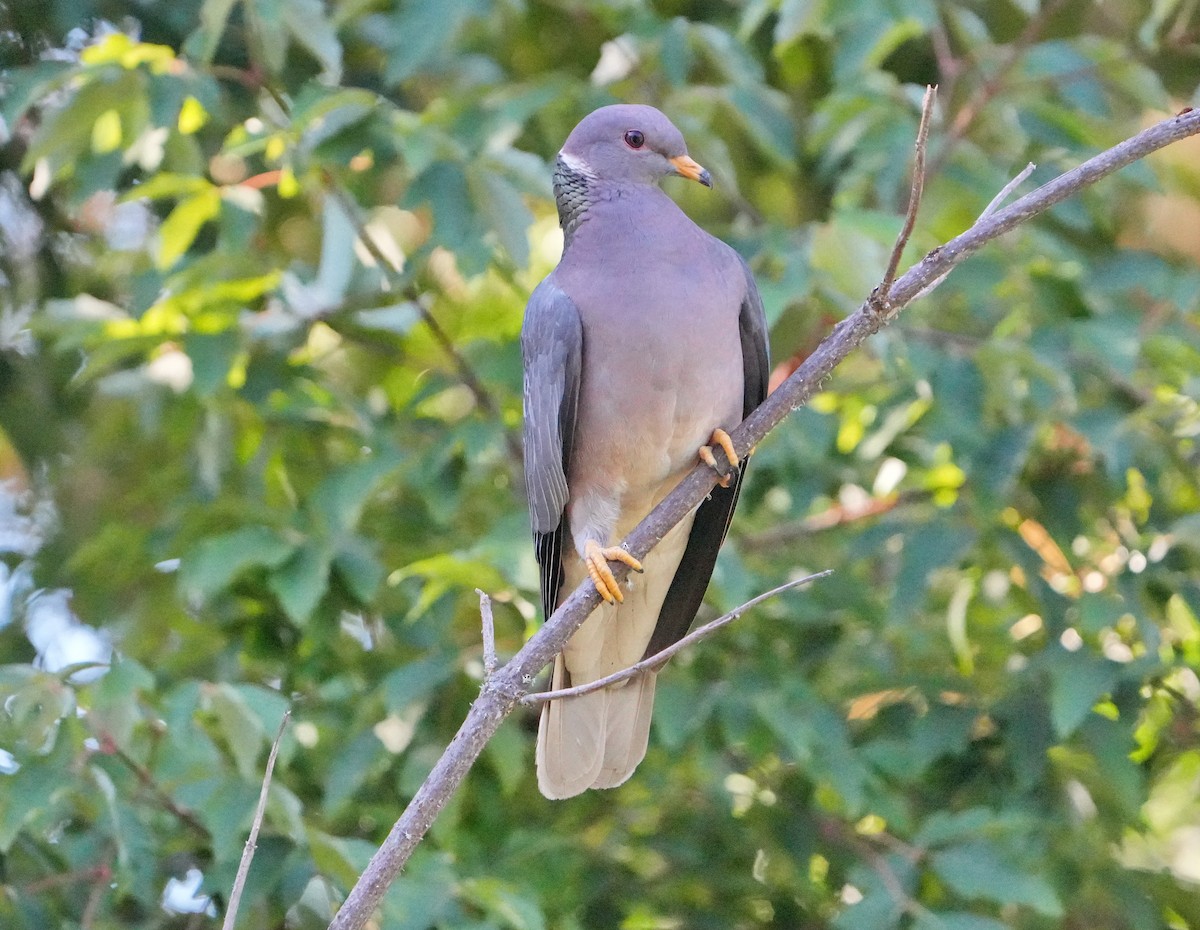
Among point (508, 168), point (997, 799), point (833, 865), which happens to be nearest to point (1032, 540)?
point (997, 799)

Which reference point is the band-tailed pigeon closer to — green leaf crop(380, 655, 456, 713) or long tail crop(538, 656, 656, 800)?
long tail crop(538, 656, 656, 800)

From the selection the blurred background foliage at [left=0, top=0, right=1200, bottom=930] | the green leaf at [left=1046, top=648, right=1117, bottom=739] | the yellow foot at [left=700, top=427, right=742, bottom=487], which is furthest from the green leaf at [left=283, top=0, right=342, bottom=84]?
the green leaf at [left=1046, top=648, right=1117, bottom=739]

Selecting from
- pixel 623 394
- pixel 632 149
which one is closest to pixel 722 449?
pixel 623 394

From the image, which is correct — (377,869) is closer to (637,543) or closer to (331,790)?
(637,543)

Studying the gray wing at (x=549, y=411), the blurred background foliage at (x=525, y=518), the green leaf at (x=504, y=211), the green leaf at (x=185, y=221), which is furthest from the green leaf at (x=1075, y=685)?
the green leaf at (x=185, y=221)

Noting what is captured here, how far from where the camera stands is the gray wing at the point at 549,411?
120 inches

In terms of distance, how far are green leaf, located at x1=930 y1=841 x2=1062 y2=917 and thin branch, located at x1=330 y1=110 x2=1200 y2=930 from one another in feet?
3.63

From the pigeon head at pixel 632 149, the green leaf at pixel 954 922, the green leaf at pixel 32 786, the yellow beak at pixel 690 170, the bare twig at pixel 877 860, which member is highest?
the pigeon head at pixel 632 149

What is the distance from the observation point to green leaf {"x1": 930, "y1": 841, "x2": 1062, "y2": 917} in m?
3.00

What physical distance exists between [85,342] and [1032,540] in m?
2.55

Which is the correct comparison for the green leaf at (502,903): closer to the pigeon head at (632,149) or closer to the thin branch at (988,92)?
the pigeon head at (632,149)

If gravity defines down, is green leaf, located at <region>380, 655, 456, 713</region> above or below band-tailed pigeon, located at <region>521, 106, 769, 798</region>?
below

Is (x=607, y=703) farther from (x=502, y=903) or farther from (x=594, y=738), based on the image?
(x=502, y=903)

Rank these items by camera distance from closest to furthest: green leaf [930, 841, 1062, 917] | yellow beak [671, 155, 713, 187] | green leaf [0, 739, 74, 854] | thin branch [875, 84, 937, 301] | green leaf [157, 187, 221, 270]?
thin branch [875, 84, 937, 301], green leaf [0, 739, 74, 854], green leaf [930, 841, 1062, 917], yellow beak [671, 155, 713, 187], green leaf [157, 187, 221, 270]
